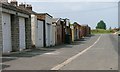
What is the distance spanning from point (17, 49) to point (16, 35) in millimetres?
1283

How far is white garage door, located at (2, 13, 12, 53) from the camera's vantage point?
29.1m

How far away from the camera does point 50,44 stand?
48.0 metres

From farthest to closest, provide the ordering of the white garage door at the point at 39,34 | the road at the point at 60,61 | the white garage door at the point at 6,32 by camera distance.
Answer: the white garage door at the point at 39,34 < the white garage door at the point at 6,32 < the road at the point at 60,61

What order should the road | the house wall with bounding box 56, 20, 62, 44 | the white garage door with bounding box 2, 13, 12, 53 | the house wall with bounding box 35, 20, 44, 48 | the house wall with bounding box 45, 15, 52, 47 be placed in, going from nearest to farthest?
the road, the white garage door with bounding box 2, 13, 12, 53, the house wall with bounding box 35, 20, 44, 48, the house wall with bounding box 45, 15, 52, 47, the house wall with bounding box 56, 20, 62, 44

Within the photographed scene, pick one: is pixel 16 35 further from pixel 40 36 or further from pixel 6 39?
pixel 40 36

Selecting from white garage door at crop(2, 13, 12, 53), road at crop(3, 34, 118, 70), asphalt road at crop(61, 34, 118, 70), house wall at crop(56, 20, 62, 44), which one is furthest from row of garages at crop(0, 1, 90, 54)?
asphalt road at crop(61, 34, 118, 70)

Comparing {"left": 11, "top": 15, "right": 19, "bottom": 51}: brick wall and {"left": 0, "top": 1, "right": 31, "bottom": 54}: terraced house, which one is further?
{"left": 11, "top": 15, "right": 19, "bottom": 51}: brick wall

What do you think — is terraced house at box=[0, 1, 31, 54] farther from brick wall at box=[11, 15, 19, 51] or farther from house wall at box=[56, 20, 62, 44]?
house wall at box=[56, 20, 62, 44]

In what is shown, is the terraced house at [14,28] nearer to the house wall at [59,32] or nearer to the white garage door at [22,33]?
the white garage door at [22,33]

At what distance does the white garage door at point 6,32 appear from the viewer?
1145 inches

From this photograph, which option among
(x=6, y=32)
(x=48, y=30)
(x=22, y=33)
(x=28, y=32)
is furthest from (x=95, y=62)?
(x=48, y=30)

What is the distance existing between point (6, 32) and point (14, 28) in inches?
79.6

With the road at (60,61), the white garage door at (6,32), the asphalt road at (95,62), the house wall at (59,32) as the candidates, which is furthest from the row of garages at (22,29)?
the asphalt road at (95,62)

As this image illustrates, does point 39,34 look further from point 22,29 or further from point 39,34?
point 22,29
